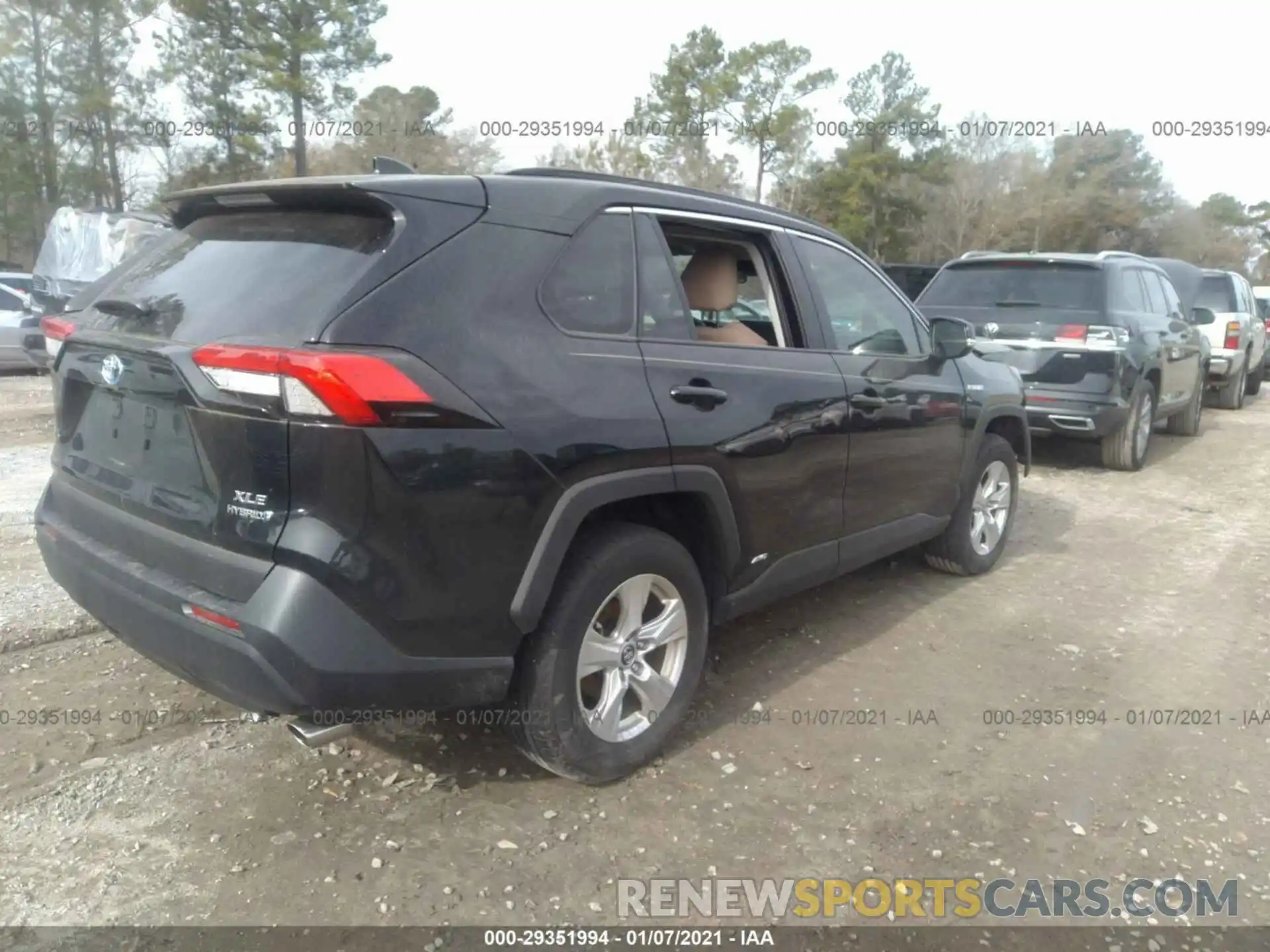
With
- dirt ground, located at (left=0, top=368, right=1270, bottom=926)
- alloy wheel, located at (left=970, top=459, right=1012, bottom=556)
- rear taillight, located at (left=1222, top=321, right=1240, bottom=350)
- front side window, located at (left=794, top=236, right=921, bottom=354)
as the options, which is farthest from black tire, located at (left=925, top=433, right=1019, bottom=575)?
rear taillight, located at (left=1222, top=321, right=1240, bottom=350)

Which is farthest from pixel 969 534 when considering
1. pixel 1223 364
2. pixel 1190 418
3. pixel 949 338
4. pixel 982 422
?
pixel 1223 364

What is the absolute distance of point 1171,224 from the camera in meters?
50.5

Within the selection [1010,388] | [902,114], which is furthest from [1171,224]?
[1010,388]

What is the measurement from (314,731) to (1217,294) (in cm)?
1463

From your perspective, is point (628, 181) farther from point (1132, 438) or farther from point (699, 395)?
point (1132, 438)

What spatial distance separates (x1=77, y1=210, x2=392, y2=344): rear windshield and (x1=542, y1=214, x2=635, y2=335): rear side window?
533 millimetres

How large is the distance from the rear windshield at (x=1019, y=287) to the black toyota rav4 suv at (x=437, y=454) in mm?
4911

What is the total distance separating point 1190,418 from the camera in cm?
1037

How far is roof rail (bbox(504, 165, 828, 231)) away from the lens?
2961 mm

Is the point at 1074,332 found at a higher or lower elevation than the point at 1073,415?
higher

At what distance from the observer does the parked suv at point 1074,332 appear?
7.51 m

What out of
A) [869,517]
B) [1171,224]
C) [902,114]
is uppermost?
[902,114]

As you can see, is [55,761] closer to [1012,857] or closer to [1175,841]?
[1012,857]

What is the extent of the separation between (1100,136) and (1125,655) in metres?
53.5
